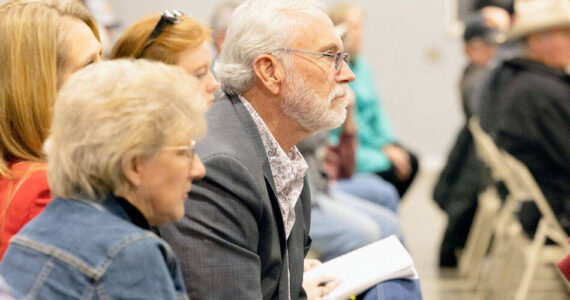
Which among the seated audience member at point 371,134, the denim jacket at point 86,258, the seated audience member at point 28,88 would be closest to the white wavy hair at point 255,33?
the seated audience member at point 28,88

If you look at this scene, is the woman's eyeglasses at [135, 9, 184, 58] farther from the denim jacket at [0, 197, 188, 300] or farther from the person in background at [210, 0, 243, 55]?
the denim jacket at [0, 197, 188, 300]

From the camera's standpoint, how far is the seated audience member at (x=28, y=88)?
183 cm

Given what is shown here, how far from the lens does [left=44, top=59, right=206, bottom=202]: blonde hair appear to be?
55.6 inches

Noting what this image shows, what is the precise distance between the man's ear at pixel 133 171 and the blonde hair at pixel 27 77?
519mm

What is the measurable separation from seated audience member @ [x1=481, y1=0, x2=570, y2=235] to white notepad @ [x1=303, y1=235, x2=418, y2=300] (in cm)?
192

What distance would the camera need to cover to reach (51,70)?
1.93 metres

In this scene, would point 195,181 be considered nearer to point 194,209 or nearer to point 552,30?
point 194,209

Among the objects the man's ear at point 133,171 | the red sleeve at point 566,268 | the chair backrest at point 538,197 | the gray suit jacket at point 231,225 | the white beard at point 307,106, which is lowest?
the chair backrest at point 538,197

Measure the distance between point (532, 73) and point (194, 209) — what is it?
9.63ft

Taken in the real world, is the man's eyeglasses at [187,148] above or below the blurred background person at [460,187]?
above

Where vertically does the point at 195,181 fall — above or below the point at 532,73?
above

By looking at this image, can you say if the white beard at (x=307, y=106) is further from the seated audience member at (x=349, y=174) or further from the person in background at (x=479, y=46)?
the person in background at (x=479, y=46)

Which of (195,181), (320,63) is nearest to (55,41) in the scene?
(195,181)

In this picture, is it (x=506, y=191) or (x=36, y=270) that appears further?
(x=506, y=191)
